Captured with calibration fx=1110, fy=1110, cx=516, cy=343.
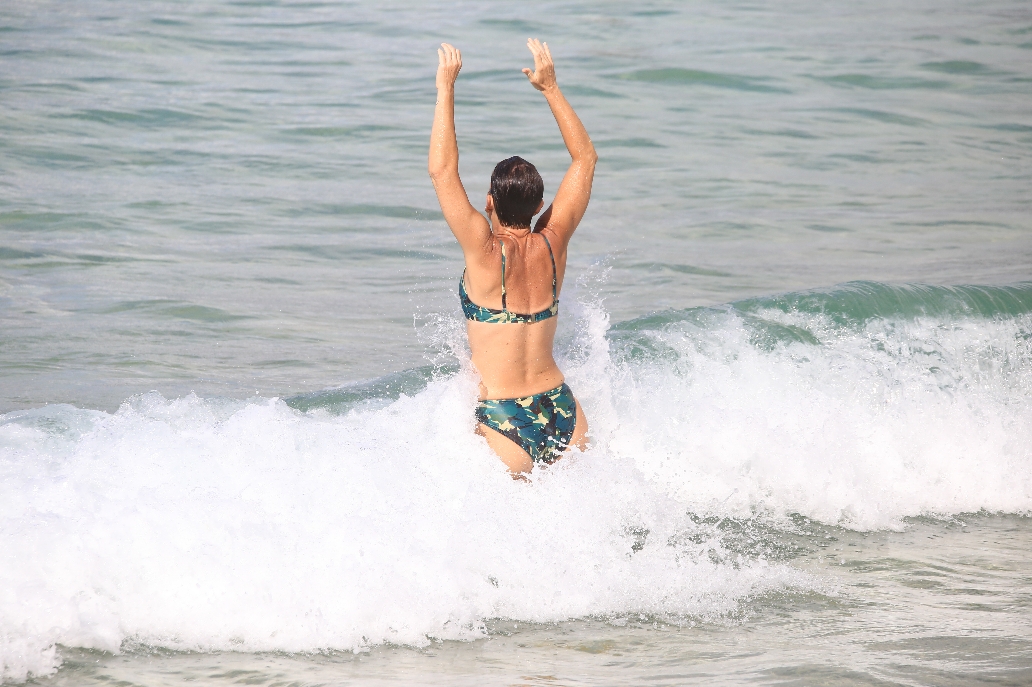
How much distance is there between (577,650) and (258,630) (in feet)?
3.50

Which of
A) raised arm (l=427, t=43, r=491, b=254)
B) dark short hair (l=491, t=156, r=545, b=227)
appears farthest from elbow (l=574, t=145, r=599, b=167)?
raised arm (l=427, t=43, r=491, b=254)

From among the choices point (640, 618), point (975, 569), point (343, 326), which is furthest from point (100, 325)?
point (975, 569)

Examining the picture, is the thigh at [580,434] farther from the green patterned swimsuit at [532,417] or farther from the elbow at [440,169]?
the elbow at [440,169]

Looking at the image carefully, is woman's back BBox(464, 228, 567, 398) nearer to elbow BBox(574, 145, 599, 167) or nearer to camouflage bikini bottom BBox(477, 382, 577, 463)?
camouflage bikini bottom BBox(477, 382, 577, 463)

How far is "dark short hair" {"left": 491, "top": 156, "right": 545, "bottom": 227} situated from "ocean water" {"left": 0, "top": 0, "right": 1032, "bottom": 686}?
0.79 m

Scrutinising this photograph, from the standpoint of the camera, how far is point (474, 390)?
4574 millimetres

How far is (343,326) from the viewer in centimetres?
780

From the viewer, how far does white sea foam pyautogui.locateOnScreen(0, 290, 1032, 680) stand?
3793mm

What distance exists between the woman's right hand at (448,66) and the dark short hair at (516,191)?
36 cm

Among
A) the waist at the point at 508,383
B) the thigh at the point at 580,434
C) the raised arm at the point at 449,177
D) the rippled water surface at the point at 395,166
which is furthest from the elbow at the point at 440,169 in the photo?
the rippled water surface at the point at 395,166

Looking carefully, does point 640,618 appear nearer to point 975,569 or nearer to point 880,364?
point 975,569

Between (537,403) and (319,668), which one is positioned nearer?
(319,668)

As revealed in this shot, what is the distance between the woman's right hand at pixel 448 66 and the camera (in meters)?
4.11

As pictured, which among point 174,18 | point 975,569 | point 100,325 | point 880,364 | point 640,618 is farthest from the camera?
point 174,18
